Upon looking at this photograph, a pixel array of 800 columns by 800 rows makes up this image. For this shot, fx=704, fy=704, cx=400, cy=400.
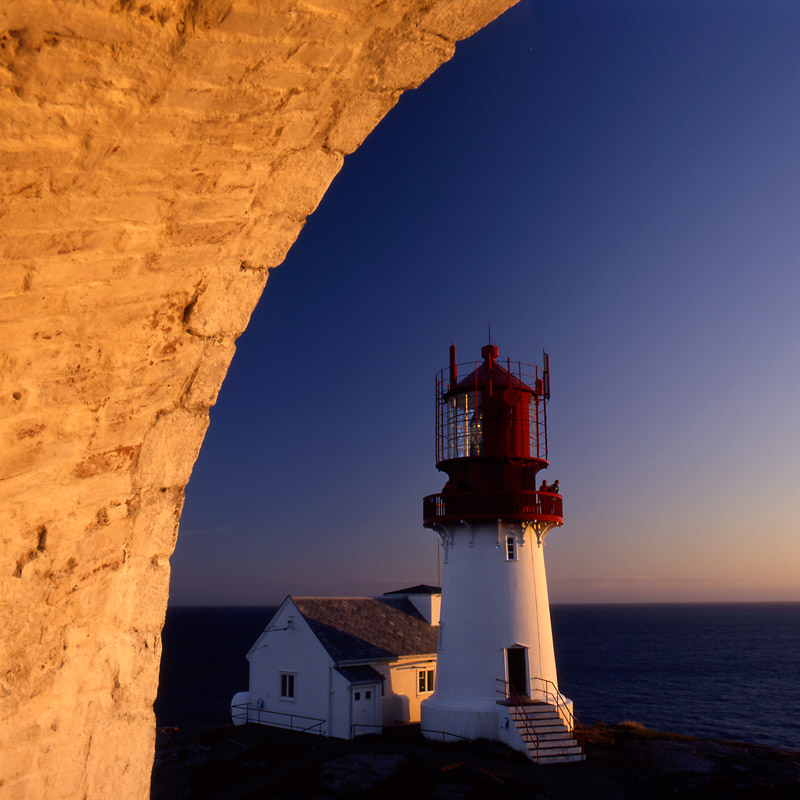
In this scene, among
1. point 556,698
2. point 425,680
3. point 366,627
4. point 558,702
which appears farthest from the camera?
point 366,627

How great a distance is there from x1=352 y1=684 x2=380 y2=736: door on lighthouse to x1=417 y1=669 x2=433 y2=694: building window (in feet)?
8.42

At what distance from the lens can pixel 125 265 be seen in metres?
2.13

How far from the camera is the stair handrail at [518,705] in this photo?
1819cm

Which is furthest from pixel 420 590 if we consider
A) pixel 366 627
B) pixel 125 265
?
pixel 125 265

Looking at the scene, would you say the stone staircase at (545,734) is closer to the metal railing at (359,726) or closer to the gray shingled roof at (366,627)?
the metal railing at (359,726)

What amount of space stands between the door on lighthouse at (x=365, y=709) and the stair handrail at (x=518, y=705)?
4.43 m

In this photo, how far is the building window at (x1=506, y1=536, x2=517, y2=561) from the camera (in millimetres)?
19859

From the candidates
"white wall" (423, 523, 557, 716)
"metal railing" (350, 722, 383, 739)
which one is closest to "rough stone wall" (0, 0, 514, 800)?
"white wall" (423, 523, 557, 716)

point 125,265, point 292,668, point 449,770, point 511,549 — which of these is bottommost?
point 449,770

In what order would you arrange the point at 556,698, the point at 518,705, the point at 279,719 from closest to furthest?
1. the point at 518,705
2. the point at 556,698
3. the point at 279,719

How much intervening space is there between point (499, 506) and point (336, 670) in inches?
281

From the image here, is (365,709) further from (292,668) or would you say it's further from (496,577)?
(496,577)

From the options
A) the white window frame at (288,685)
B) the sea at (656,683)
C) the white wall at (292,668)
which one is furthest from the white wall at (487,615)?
the sea at (656,683)

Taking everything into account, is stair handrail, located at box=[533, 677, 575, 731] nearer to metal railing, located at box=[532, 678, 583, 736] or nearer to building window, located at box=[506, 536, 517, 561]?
metal railing, located at box=[532, 678, 583, 736]
